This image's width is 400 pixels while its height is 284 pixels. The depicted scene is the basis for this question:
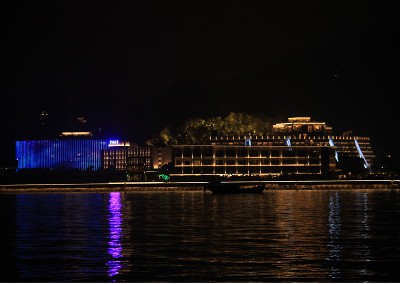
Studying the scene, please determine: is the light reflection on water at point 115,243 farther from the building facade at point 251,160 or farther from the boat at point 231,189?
the building facade at point 251,160

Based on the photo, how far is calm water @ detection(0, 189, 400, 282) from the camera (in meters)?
33.4

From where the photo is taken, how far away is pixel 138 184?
14625 centimetres

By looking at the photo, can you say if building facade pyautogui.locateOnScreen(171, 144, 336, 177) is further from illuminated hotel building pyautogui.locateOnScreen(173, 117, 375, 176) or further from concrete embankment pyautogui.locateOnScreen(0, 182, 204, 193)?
concrete embankment pyautogui.locateOnScreen(0, 182, 204, 193)

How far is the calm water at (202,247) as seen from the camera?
3341cm

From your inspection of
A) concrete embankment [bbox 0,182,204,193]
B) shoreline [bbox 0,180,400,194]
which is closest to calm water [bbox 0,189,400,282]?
concrete embankment [bbox 0,182,204,193]

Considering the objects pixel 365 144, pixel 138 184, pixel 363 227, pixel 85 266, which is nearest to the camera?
pixel 85 266

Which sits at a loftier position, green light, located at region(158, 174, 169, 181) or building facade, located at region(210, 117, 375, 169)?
building facade, located at region(210, 117, 375, 169)

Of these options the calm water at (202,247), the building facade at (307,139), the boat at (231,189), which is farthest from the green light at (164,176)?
the calm water at (202,247)

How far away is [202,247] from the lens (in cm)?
4197

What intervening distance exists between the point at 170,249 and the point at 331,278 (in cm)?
1090

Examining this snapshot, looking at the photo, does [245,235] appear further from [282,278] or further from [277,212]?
[277,212]

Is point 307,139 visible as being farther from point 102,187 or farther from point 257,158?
point 102,187

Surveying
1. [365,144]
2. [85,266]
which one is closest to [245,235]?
[85,266]

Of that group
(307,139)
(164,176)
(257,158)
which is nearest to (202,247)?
(164,176)
